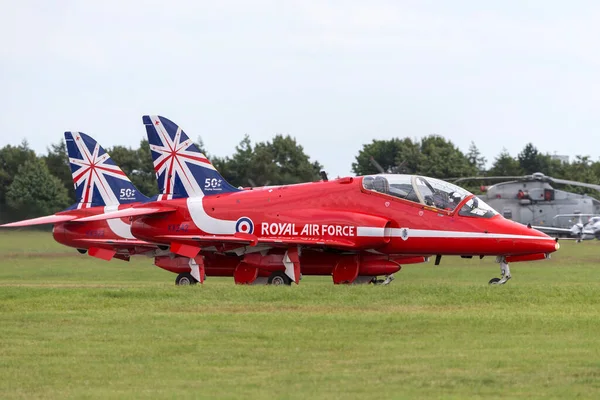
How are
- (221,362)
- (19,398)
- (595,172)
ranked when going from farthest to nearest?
(595,172) → (221,362) → (19,398)

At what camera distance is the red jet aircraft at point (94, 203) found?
107ft

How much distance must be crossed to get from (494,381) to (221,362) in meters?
3.18

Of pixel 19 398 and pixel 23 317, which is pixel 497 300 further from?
pixel 19 398

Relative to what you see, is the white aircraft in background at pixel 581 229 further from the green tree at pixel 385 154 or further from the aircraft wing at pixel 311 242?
the aircraft wing at pixel 311 242

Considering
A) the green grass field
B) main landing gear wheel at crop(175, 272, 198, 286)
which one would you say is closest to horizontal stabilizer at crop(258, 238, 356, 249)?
main landing gear wheel at crop(175, 272, 198, 286)

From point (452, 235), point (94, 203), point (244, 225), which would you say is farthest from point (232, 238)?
point (94, 203)

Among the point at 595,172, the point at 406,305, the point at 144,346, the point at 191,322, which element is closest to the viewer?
the point at 144,346

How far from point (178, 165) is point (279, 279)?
4368 millimetres

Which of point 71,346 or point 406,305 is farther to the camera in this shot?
point 406,305

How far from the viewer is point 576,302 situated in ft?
61.7

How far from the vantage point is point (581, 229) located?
178 ft

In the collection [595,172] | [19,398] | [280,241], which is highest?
[595,172]

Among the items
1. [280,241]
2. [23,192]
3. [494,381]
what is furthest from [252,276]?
[23,192]

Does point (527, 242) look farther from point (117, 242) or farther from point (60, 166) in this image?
point (60, 166)
